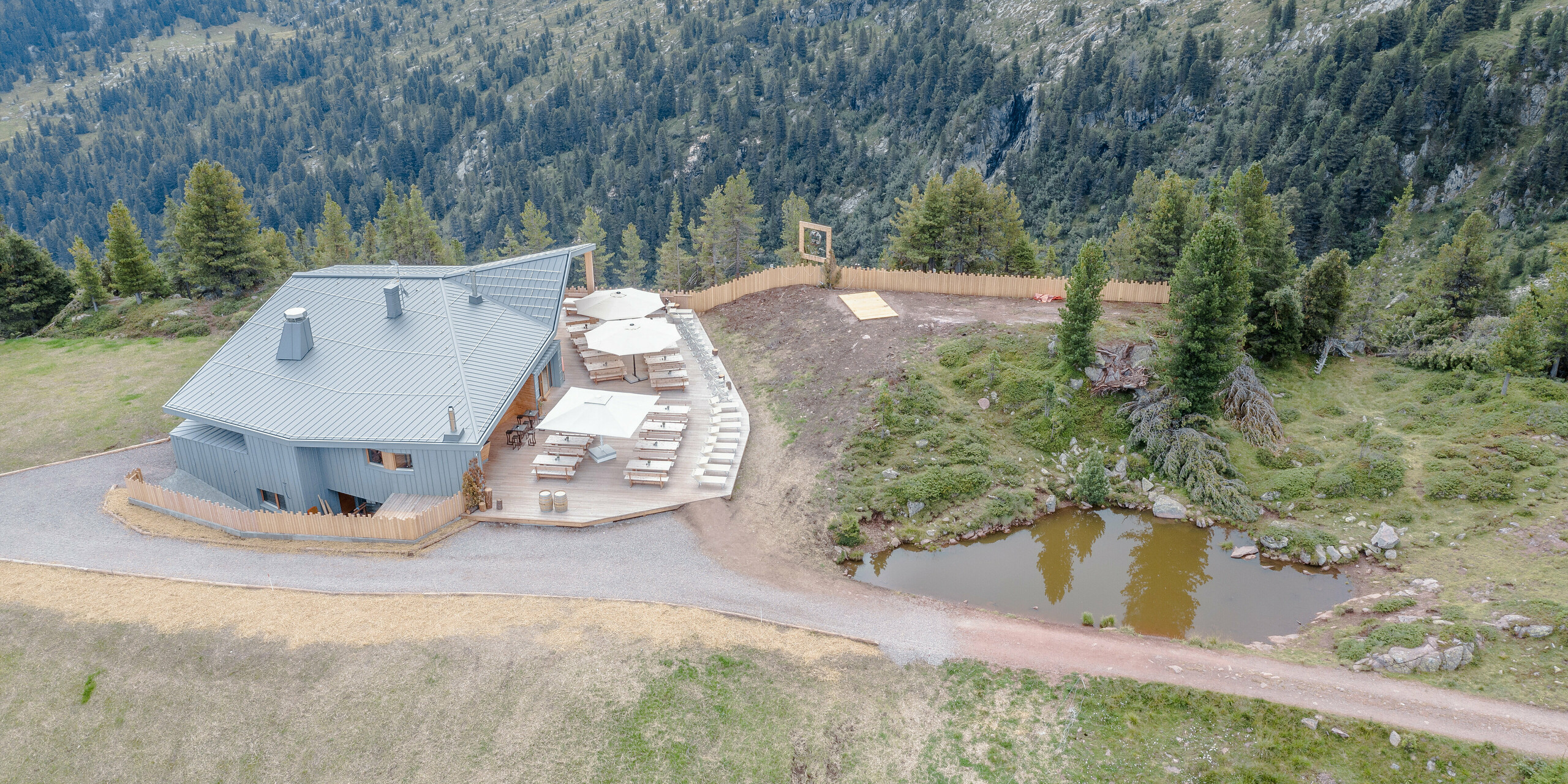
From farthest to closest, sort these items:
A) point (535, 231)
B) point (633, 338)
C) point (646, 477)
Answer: point (535, 231), point (633, 338), point (646, 477)

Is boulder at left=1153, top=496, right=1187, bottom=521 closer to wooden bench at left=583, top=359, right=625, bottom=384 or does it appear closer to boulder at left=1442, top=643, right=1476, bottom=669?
boulder at left=1442, top=643, right=1476, bottom=669

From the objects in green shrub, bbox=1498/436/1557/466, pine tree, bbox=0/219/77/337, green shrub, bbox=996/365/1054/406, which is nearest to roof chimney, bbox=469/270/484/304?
green shrub, bbox=996/365/1054/406

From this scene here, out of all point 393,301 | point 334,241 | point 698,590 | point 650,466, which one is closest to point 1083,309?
point 650,466

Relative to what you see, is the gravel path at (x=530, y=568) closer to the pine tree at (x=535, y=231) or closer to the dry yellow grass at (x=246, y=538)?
the dry yellow grass at (x=246, y=538)

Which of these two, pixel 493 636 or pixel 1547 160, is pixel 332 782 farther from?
pixel 1547 160

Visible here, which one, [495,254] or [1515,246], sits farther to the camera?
[495,254]

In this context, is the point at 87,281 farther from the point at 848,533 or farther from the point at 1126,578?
the point at 1126,578

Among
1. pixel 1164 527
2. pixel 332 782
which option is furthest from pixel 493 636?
pixel 1164 527

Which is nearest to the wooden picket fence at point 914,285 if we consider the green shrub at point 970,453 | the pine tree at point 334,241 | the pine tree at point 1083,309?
the pine tree at point 1083,309
